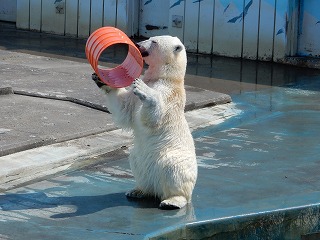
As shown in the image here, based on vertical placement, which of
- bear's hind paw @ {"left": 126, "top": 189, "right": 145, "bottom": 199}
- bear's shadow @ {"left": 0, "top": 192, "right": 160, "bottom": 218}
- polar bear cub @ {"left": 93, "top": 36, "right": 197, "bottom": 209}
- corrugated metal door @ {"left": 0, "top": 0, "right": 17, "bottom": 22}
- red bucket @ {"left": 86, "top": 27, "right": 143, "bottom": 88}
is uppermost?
corrugated metal door @ {"left": 0, "top": 0, "right": 17, "bottom": 22}

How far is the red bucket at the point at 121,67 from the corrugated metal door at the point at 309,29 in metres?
6.42

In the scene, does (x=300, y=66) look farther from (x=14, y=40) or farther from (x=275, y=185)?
(x=275, y=185)

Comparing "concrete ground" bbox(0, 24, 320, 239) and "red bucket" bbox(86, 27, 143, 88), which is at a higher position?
"red bucket" bbox(86, 27, 143, 88)

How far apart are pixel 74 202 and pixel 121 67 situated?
0.99 m

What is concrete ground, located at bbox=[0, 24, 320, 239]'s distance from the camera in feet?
18.0

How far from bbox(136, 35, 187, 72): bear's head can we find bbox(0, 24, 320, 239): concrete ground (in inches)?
37.8

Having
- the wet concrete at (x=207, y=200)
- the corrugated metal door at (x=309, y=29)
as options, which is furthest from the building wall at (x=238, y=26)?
the wet concrete at (x=207, y=200)

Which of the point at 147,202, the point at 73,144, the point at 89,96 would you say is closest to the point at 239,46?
the point at 89,96

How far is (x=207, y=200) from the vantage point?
5.92 m

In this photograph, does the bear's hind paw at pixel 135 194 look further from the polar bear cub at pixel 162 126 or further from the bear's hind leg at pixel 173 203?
the bear's hind leg at pixel 173 203

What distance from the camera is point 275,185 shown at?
6.35 m

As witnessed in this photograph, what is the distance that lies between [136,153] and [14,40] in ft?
25.2

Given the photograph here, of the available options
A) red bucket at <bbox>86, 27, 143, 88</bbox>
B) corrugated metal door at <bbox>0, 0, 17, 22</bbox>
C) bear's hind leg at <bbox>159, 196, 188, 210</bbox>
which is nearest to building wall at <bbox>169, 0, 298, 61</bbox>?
corrugated metal door at <bbox>0, 0, 17, 22</bbox>

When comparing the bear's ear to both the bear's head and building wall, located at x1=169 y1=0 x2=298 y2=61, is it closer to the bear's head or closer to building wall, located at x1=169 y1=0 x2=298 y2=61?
the bear's head
